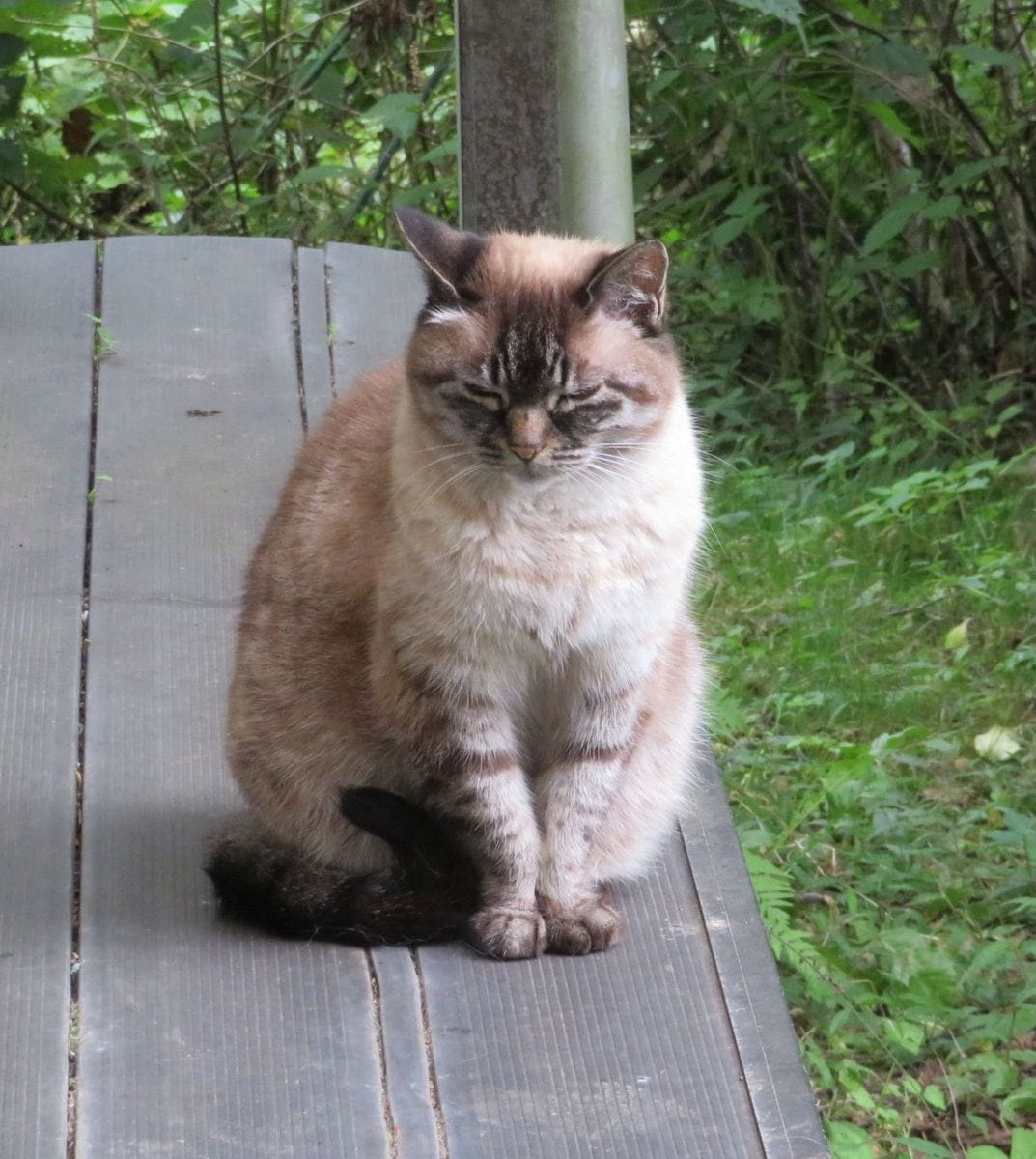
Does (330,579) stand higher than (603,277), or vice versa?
(603,277)

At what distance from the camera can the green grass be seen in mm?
2648

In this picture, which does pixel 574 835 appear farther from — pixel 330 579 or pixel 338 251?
pixel 338 251

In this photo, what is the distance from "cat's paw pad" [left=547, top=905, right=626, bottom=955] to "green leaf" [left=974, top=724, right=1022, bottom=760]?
1.55 m

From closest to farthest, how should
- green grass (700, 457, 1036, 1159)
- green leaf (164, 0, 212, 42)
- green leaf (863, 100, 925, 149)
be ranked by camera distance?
1. green grass (700, 457, 1036, 1159)
2. green leaf (863, 100, 925, 149)
3. green leaf (164, 0, 212, 42)

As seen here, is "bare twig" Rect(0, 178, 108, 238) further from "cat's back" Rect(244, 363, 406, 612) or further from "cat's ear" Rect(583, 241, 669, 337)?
"cat's ear" Rect(583, 241, 669, 337)

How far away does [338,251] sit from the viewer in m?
4.29

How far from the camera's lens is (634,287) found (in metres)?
2.18

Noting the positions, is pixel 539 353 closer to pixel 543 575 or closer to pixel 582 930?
pixel 543 575

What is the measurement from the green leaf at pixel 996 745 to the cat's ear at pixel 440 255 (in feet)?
6.34

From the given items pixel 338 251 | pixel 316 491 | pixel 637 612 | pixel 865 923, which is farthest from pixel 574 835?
pixel 338 251

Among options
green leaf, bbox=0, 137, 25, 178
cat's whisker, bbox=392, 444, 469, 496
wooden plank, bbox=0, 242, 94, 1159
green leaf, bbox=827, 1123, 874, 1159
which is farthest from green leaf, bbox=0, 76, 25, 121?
green leaf, bbox=827, 1123, 874, 1159

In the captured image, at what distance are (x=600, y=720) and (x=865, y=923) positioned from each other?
3.32ft

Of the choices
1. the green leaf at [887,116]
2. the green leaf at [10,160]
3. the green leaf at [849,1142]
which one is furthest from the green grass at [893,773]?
the green leaf at [10,160]

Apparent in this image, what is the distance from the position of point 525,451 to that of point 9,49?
3.43m
